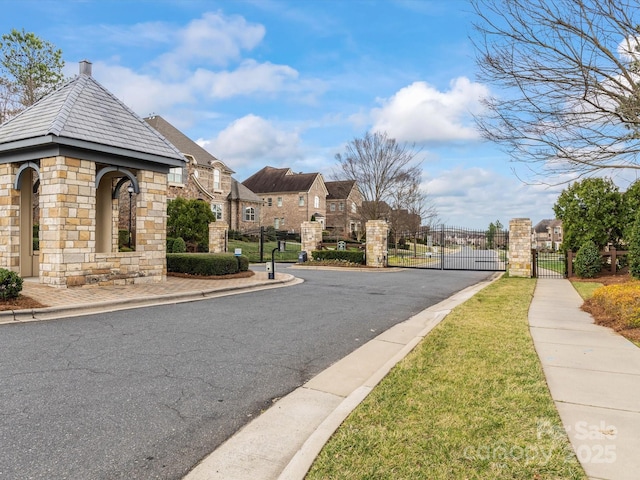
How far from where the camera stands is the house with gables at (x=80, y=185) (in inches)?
438

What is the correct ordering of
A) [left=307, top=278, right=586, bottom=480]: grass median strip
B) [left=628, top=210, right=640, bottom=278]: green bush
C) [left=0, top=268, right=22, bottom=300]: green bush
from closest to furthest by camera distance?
[left=307, top=278, right=586, bottom=480]: grass median strip, [left=0, top=268, right=22, bottom=300]: green bush, [left=628, top=210, right=640, bottom=278]: green bush

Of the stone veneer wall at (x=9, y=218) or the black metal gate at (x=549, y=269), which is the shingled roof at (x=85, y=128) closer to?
the stone veneer wall at (x=9, y=218)

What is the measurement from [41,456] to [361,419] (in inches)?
102

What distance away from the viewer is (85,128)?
11742mm

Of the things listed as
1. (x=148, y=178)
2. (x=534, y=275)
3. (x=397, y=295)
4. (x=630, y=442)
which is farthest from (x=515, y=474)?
(x=534, y=275)

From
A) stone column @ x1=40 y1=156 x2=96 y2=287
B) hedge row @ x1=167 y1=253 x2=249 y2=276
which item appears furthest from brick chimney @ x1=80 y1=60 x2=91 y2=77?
hedge row @ x1=167 y1=253 x2=249 y2=276

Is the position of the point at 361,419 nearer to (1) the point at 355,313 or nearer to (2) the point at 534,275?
(1) the point at 355,313

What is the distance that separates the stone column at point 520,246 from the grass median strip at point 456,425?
14.6m

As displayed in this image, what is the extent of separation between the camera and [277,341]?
22.3ft

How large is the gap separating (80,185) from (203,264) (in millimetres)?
4938

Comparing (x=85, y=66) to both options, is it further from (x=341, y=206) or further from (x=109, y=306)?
(x=341, y=206)

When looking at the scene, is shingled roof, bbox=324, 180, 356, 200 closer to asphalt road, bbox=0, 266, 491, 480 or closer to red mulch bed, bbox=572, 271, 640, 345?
red mulch bed, bbox=572, 271, 640, 345

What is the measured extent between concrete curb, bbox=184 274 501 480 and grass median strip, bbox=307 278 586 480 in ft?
0.45

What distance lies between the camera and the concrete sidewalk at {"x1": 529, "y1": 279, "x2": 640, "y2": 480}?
315 cm
